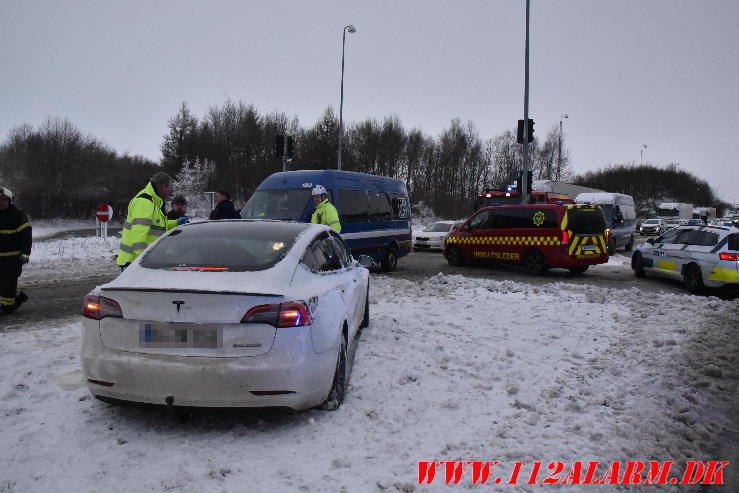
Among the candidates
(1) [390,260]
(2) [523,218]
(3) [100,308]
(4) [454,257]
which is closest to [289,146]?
(1) [390,260]

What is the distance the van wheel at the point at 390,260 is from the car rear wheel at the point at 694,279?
22.3 ft

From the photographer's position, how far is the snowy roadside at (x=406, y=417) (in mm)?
3232

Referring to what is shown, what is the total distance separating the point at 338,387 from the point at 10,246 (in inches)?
223

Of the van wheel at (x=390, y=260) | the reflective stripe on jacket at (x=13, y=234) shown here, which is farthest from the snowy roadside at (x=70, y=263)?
the van wheel at (x=390, y=260)

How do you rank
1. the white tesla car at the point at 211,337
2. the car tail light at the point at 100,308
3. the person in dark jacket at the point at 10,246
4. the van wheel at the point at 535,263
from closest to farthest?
the white tesla car at the point at 211,337, the car tail light at the point at 100,308, the person in dark jacket at the point at 10,246, the van wheel at the point at 535,263

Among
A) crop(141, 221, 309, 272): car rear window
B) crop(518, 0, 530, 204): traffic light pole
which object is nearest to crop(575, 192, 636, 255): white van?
crop(518, 0, 530, 204): traffic light pole

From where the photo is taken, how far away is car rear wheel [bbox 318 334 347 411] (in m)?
4.16

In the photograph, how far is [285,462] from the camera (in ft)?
11.0

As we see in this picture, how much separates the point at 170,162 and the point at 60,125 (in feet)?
36.3

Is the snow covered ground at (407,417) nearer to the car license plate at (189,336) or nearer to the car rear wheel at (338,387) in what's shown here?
the car rear wheel at (338,387)

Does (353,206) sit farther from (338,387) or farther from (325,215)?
(338,387)

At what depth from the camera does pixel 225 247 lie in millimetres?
4246

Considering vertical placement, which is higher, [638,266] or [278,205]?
[278,205]

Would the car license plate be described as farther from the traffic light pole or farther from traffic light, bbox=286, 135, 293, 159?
the traffic light pole
